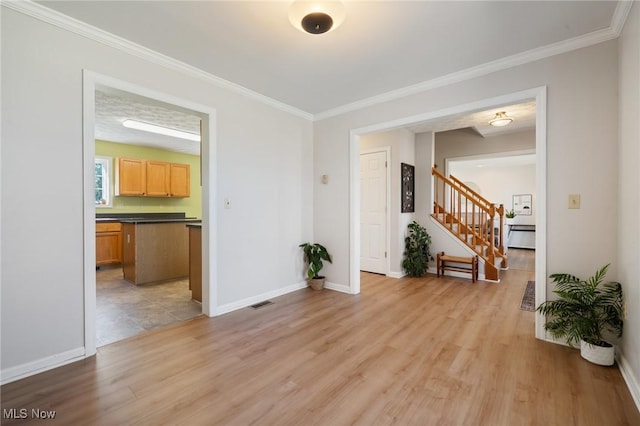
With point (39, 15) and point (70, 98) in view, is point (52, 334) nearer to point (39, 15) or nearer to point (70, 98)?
point (70, 98)

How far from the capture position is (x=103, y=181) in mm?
6051

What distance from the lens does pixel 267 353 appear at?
2283 mm

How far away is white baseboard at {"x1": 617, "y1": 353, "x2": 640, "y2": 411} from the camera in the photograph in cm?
167

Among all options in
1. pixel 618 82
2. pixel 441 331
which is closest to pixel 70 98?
pixel 441 331

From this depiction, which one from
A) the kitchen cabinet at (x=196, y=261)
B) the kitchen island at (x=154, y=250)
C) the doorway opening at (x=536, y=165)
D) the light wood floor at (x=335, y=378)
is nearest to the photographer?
the light wood floor at (x=335, y=378)

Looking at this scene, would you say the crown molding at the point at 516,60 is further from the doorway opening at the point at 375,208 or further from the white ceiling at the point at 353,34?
the doorway opening at the point at 375,208

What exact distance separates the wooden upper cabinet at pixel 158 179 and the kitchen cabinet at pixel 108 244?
41.8 inches

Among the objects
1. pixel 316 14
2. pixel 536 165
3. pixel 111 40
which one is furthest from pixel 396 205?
pixel 111 40

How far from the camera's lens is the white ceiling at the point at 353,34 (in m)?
1.98

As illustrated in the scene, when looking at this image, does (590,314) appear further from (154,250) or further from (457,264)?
(154,250)

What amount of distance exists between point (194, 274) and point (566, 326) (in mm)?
3820

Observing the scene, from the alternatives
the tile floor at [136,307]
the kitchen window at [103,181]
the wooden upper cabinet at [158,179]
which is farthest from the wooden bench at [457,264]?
the kitchen window at [103,181]

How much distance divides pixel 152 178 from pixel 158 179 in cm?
12

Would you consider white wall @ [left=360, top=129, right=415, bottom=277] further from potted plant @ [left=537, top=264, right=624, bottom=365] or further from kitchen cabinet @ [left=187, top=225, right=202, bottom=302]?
kitchen cabinet @ [left=187, top=225, right=202, bottom=302]
